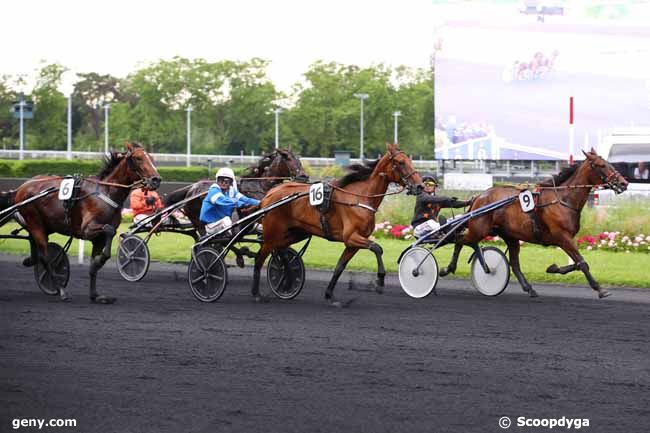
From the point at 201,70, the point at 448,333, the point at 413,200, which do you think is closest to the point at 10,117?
the point at 201,70

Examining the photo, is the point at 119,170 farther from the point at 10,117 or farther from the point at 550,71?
the point at 10,117

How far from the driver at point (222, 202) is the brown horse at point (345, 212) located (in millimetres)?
567

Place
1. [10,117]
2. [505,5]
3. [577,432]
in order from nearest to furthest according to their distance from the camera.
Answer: [577,432]
[505,5]
[10,117]

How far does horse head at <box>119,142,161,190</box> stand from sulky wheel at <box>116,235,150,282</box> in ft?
6.93

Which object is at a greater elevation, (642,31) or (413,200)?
(642,31)

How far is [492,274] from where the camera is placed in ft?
39.9

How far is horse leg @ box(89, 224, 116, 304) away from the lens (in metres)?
10.9

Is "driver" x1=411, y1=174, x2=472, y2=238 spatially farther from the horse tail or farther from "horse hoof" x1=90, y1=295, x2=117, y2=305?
the horse tail

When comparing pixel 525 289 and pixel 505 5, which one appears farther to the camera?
pixel 505 5

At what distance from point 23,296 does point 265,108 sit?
46.5 meters

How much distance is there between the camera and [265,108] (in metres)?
57.9

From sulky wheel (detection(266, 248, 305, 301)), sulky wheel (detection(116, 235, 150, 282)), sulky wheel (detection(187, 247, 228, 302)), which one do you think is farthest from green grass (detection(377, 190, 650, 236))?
sulky wheel (detection(187, 247, 228, 302))
